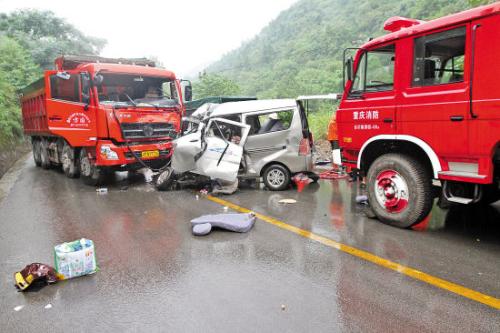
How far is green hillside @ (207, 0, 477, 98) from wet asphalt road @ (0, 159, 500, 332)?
10.1ft

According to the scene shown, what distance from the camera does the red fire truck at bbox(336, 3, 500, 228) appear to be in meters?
3.93

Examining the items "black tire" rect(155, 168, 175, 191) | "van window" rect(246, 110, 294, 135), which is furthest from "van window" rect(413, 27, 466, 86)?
"black tire" rect(155, 168, 175, 191)

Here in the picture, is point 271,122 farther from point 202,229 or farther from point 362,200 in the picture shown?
point 202,229

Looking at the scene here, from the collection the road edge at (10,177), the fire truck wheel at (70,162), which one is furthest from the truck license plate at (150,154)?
the road edge at (10,177)

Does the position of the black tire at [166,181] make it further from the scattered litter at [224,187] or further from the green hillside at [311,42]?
the green hillside at [311,42]

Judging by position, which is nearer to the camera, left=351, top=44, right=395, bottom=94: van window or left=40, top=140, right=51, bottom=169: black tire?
left=351, top=44, right=395, bottom=94: van window

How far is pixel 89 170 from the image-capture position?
8.90 metres

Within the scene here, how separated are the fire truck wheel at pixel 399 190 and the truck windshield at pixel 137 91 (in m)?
5.61

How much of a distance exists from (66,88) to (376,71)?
7052mm

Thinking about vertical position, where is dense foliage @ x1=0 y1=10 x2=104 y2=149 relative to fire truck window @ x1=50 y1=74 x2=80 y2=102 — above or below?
above

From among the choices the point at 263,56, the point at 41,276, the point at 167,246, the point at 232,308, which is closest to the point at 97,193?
the point at 167,246

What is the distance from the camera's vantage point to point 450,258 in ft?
13.0

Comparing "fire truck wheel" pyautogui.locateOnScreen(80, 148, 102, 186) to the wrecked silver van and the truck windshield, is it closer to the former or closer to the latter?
the truck windshield

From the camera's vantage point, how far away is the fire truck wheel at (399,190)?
15.3 ft
